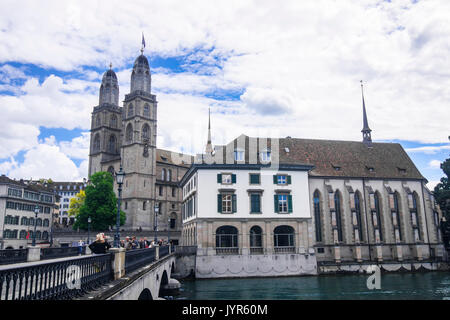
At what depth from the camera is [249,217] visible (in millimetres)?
40906

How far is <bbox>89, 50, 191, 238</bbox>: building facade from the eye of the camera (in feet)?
235

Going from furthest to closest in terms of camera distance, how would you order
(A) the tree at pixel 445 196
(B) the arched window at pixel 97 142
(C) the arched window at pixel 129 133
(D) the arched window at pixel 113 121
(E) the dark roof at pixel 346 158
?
(D) the arched window at pixel 113 121 < (B) the arched window at pixel 97 142 < (C) the arched window at pixel 129 133 < (A) the tree at pixel 445 196 < (E) the dark roof at pixel 346 158

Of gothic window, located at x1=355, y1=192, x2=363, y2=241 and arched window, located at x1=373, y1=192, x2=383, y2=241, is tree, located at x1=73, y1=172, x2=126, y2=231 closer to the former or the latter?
gothic window, located at x1=355, y1=192, x2=363, y2=241

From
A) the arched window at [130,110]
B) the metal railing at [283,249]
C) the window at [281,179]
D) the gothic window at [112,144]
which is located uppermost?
the arched window at [130,110]

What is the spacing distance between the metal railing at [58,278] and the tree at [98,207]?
53.6m

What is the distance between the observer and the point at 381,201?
49312 mm

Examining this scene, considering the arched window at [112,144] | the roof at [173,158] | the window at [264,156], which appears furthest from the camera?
the arched window at [112,144]

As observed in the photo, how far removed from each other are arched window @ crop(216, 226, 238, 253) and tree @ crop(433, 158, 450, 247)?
107 ft

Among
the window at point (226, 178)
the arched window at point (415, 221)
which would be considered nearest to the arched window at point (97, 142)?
the window at point (226, 178)

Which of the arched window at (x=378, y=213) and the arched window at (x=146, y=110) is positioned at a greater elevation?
the arched window at (x=146, y=110)

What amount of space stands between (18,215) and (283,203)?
49.3m

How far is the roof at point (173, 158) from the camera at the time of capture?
268ft

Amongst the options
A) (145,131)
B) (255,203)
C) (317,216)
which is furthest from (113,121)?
(317,216)

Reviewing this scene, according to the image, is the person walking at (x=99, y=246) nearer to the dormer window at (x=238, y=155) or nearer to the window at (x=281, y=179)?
the dormer window at (x=238, y=155)
